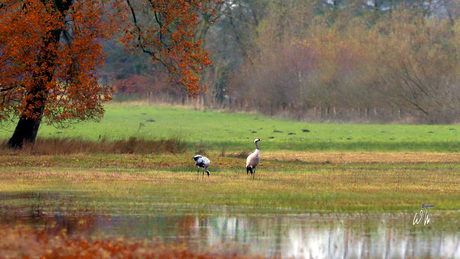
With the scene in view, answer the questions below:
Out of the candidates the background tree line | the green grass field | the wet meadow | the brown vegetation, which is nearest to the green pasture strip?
the green grass field

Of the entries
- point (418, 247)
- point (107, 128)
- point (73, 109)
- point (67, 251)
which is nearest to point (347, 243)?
point (418, 247)

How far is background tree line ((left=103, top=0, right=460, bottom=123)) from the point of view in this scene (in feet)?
160

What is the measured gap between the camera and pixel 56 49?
22.2m

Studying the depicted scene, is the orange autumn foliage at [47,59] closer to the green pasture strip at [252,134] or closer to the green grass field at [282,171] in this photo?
the green grass field at [282,171]

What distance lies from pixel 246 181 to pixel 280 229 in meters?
7.33

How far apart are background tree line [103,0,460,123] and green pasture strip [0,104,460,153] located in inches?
162

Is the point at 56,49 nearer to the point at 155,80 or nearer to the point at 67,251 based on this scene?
the point at 67,251

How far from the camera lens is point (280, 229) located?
394 inches

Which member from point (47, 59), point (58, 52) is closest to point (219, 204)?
point (58, 52)

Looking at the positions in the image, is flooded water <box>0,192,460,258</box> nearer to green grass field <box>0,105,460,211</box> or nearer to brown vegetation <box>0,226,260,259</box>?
brown vegetation <box>0,226,260,259</box>

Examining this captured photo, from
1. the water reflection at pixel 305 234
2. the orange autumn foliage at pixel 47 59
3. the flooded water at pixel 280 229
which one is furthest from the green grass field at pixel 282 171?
the orange autumn foliage at pixel 47 59

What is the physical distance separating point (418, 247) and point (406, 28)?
42.9 m

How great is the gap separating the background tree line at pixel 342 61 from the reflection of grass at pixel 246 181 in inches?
807

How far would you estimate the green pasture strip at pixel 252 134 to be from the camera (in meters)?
32.3
